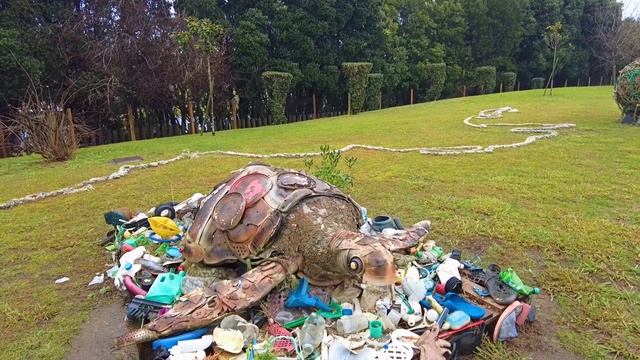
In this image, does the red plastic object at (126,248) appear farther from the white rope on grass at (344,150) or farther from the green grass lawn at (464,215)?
the white rope on grass at (344,150)

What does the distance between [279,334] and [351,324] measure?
478 millimetres

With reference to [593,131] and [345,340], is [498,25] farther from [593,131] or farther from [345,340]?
[345,340]

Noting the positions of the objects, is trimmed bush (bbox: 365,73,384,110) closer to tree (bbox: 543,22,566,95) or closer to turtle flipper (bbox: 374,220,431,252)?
tree (bbox: 543,22,566,95)

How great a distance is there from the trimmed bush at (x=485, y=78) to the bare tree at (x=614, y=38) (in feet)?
26.7

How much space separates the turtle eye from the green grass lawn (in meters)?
1.11

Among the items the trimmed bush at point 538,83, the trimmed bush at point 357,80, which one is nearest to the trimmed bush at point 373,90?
the trimmed bush at point 357,80

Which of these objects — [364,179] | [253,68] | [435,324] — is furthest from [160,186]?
[253,68]

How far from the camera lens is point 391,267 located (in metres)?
2.44

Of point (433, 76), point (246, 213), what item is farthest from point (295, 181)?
point (433, 76)

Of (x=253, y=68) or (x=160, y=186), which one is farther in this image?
(x=253, y=68)

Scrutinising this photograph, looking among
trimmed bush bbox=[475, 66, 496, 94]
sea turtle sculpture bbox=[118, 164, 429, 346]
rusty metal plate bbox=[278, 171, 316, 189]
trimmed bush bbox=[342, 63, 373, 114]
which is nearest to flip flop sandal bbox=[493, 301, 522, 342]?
sea turtle sculpture bbox=[118, 164, 429, 346]

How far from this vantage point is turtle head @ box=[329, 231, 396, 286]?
2.44m

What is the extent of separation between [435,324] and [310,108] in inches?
814

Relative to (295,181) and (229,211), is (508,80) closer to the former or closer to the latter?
(295,181)
